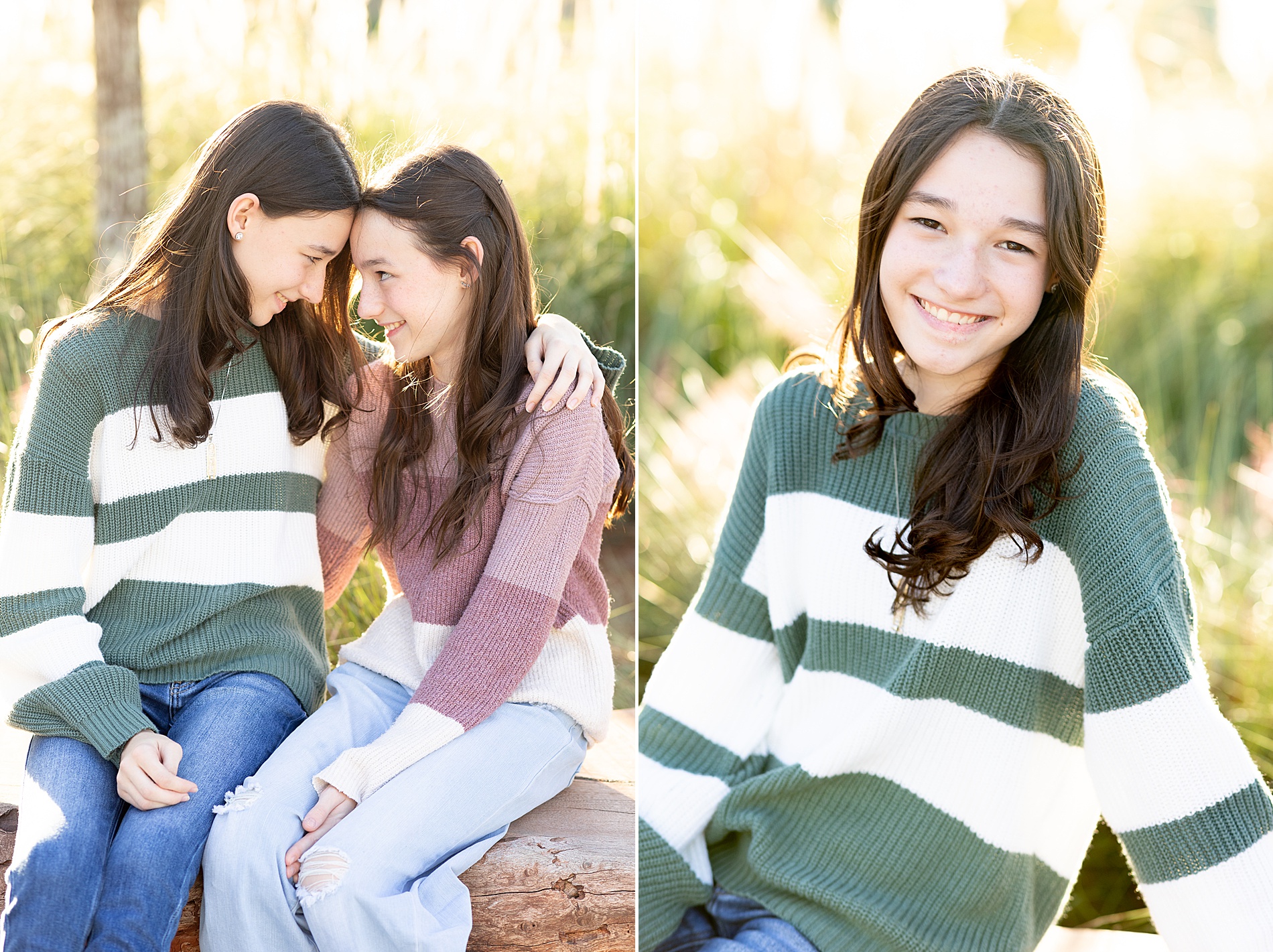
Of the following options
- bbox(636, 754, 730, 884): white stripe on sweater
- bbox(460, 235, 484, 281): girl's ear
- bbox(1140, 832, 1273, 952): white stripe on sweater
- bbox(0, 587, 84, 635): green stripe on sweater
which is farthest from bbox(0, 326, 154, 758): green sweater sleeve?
bbox(1140, 832, 1273, 952): white stripe on sweater

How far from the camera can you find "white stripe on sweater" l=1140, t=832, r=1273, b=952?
114cm

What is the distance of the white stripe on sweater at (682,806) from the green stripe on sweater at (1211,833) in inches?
19.4

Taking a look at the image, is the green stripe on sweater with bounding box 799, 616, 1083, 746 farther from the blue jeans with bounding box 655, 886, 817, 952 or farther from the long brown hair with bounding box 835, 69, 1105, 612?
the blue jeans with bounding box 655, 886, 817, 952

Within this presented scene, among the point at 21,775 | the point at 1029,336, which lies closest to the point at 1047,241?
the point at 1029,336

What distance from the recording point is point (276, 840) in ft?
4.57

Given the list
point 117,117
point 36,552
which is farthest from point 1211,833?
point 117,117

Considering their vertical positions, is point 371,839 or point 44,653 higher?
point 44,653

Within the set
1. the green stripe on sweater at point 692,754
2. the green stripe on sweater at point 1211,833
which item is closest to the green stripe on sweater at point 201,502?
the green stripe on sweater at point 692,754

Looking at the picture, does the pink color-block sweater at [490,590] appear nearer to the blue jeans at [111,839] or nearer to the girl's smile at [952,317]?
the blue jeans at [111,839]

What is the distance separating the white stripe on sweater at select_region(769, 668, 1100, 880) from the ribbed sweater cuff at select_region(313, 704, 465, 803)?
0.46 m

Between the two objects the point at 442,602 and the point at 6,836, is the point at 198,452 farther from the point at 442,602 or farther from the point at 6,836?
the point at 6,836

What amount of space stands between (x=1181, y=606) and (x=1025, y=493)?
0.20 m

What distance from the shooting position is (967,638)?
1355 millimetres

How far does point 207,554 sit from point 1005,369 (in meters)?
1.09
